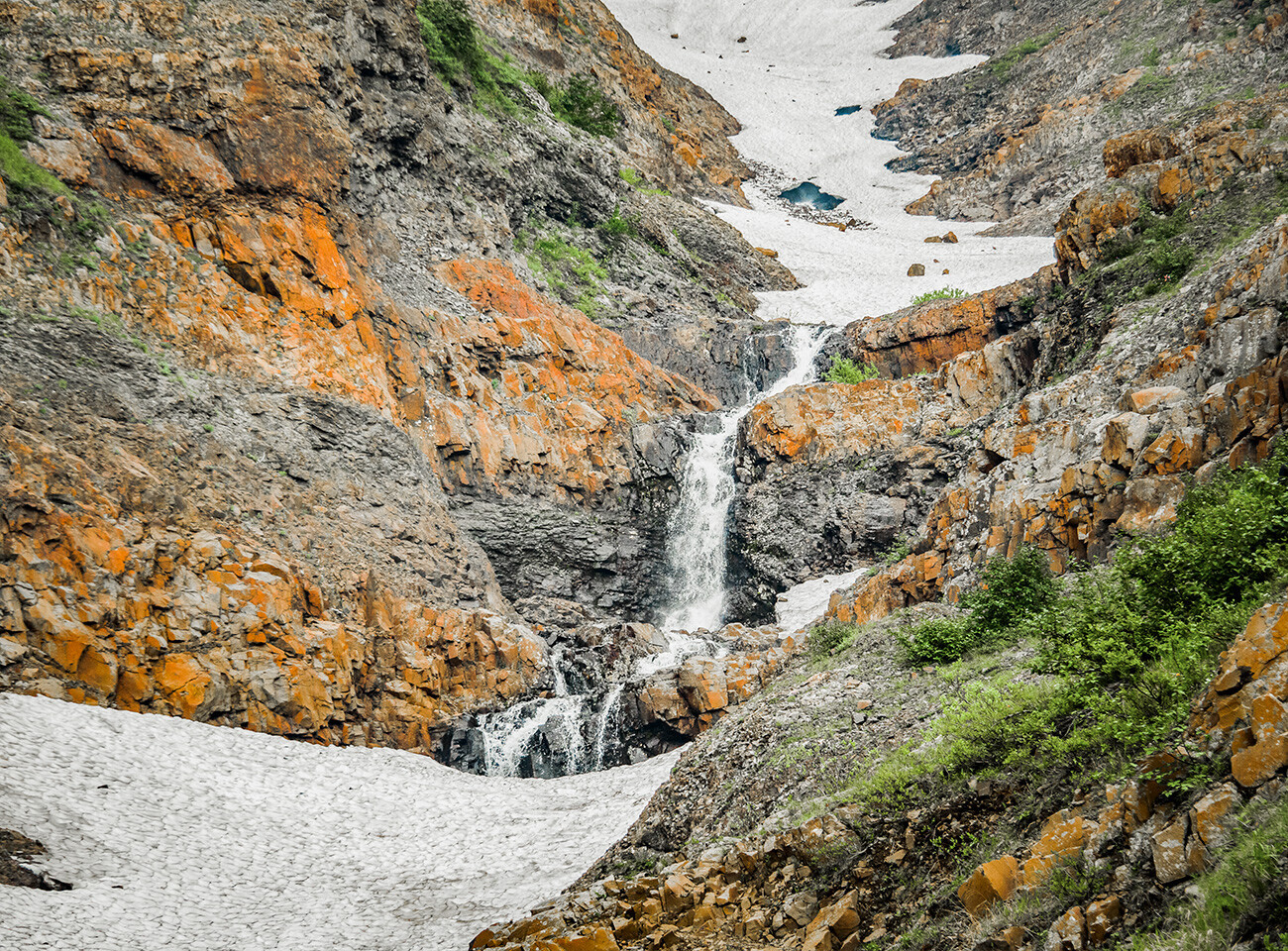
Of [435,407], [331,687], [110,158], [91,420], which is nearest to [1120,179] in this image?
[435,407]

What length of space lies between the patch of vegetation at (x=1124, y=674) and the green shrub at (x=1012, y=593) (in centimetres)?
236

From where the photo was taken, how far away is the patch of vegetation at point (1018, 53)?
5550 centimetres

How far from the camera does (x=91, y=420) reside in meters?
15.9

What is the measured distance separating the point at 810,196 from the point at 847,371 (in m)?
33.8

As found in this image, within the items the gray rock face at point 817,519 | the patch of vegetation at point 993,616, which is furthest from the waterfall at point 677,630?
the patch of vegetation at point 993,616

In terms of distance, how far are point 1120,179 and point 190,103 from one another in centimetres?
2665

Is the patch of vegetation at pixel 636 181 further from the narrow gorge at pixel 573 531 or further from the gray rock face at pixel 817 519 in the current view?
the gray rock face at pixel 817 519

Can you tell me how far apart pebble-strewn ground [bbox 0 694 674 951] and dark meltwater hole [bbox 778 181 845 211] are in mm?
53240

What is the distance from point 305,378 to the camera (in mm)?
21062

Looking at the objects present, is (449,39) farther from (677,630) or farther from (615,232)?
(677,630)

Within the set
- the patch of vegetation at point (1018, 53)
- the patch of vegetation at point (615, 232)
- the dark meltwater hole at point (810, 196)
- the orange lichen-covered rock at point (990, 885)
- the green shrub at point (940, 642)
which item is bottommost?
the orange lichen-covered rock at point (990, 885)

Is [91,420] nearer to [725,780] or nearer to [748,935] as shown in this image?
[725,780]

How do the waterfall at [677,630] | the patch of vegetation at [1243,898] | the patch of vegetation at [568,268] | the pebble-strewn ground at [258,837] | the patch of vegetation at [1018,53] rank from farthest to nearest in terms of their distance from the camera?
the patch of vegetation at [1018,53] < the patch of vegetation at [568,268] < the waterfall at [677,630] < the pebble-strewn ground at [258,837] < the patch of vegetation at [1243,898]

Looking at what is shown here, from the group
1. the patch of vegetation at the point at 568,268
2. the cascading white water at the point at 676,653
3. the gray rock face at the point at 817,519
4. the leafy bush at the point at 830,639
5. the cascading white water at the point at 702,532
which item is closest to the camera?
the leafy bush at the point at 830,639
